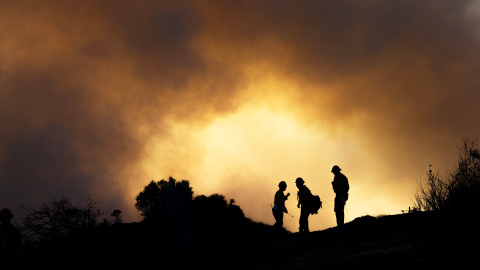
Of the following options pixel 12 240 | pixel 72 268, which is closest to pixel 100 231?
pixel 72 268

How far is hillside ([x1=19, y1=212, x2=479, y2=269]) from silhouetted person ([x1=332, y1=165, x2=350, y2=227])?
3.31 ft

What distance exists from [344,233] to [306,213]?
3.75 metres

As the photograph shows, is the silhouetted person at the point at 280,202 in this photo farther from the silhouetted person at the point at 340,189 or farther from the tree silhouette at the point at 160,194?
the tree silhouette at the point at 160,194

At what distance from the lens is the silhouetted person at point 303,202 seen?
14312 mm

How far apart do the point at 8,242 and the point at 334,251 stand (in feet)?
24.6

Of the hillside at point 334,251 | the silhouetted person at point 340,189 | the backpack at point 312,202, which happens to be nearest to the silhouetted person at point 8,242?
the hillside at point 334,251

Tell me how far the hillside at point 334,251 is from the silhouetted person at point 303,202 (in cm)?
162

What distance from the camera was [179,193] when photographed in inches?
1758

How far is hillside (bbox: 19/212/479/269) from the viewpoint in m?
5.88

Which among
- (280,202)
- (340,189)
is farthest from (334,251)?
(280,202)

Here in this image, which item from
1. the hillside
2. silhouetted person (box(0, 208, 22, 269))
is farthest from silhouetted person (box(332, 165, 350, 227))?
silhouetted person (box(0, 208, 22, 269))

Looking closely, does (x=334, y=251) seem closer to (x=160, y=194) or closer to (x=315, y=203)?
(x=315, y=203)

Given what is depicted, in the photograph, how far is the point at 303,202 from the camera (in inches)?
563

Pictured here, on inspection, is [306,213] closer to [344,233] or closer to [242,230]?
[344,233]
